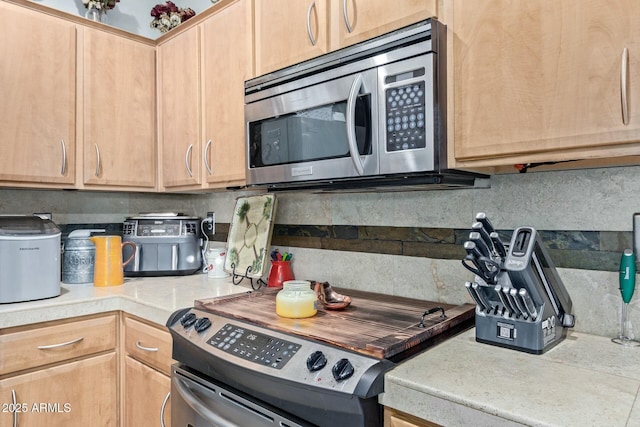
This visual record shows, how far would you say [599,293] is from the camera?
3.94ft

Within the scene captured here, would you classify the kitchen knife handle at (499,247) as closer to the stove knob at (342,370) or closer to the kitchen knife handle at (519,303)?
the kitchen knife handle at (519,303)

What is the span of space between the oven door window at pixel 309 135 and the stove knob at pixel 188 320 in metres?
0.62

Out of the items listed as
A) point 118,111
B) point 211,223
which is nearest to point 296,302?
point 211,223

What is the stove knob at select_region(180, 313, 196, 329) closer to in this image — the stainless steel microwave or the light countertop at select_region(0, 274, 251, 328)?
the light countertop at select_region(0, 274, 251, 328)

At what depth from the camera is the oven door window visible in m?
1.32

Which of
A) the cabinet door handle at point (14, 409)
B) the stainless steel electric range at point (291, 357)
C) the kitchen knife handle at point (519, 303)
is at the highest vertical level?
the kitchen knife handle at point (519, 303)

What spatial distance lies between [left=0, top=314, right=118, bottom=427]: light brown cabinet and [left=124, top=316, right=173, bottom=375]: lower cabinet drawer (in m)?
0.10

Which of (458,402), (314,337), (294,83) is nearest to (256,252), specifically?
(294,83)

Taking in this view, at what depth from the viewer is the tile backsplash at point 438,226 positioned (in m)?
1.19

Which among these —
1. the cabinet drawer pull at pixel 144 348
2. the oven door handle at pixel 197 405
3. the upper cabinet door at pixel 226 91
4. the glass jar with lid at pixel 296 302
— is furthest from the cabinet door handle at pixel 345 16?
the cabinet drawer pull at pixel 144 348

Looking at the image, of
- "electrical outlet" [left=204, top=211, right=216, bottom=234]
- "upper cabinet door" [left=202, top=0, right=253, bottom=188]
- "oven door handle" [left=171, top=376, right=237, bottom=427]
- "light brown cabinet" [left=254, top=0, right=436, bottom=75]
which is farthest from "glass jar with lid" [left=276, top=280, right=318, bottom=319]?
"electrical outlet" [left=204, top=211, right=216, bottom=234]

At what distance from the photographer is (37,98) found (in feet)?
6.51

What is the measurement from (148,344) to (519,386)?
138 cm

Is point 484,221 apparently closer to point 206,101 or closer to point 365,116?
point 365,116
